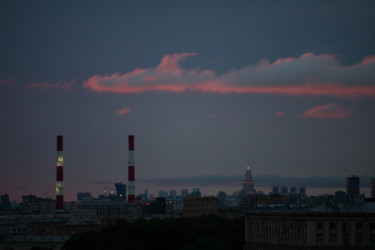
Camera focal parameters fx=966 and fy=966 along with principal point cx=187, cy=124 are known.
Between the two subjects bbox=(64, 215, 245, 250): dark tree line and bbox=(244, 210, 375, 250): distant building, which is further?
bbox=(64, 215, 245, 250): dark tree line

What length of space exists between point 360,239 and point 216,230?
52.4 m

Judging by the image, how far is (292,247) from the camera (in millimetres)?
107625

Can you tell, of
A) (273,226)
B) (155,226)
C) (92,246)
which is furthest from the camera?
(155,226)

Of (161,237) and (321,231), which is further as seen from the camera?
(161,237)

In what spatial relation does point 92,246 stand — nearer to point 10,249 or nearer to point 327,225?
point 327,225

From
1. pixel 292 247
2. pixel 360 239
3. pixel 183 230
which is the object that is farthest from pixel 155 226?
pixel 360 239

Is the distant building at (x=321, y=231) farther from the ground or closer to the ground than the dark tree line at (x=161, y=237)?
farther from the ground

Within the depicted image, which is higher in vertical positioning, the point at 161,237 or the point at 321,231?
the point at 321,231

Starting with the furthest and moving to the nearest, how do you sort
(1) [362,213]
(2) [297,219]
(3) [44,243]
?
(3) [44,243]
(2) [297,219]
(1) [362,213]

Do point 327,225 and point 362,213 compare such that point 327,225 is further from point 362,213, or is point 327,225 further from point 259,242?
point 259,242

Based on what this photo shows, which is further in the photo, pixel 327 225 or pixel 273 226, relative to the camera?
pixel 273 226

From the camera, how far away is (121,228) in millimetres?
160500

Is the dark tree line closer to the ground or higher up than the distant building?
closer to the ground

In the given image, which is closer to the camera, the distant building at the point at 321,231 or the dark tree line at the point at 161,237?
the distant building at the point at 321,231
